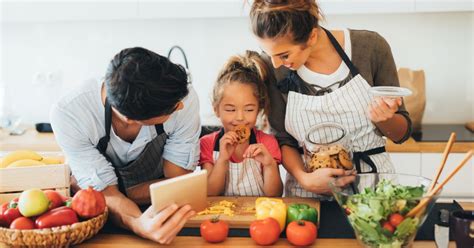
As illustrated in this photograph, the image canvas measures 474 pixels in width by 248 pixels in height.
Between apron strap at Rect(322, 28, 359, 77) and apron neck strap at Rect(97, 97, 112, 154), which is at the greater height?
apron strap at Rect(322, 28, 359, 77)

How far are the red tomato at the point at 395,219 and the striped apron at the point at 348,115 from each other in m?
0.61

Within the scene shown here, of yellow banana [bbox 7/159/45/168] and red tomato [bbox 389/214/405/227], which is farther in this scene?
yellow banana [bbox 7/159/45/168]

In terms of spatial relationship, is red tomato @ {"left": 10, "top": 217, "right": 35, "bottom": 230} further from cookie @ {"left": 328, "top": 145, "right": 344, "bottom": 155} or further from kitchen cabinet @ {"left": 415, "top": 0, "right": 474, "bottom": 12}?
kitchen cabinet @ {"left": 415, "top": 0, "right": 474, "bottom": 12}

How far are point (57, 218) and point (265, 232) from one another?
0.54m

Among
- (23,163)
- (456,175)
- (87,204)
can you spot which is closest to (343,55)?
(87,204)

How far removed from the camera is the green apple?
177cm

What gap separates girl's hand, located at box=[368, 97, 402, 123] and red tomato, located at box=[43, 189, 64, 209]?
36.2 inches

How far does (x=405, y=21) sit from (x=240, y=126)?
1612 millimetres

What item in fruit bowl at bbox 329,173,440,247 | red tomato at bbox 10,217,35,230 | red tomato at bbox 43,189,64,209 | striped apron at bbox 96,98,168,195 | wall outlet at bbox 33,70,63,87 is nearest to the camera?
fruit bowl at bbox 329,173,440,247

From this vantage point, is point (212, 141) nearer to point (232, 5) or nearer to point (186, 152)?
point (186, 152)

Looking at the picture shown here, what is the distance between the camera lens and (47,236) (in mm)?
1704

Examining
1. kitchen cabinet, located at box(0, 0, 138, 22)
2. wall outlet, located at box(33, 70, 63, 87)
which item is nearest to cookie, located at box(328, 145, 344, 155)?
kitchen cabinet, located at box(0, 0, 138, 22)

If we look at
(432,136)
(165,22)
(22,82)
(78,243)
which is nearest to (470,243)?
(78,243)

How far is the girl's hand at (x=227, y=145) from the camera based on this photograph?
7.45 feet
